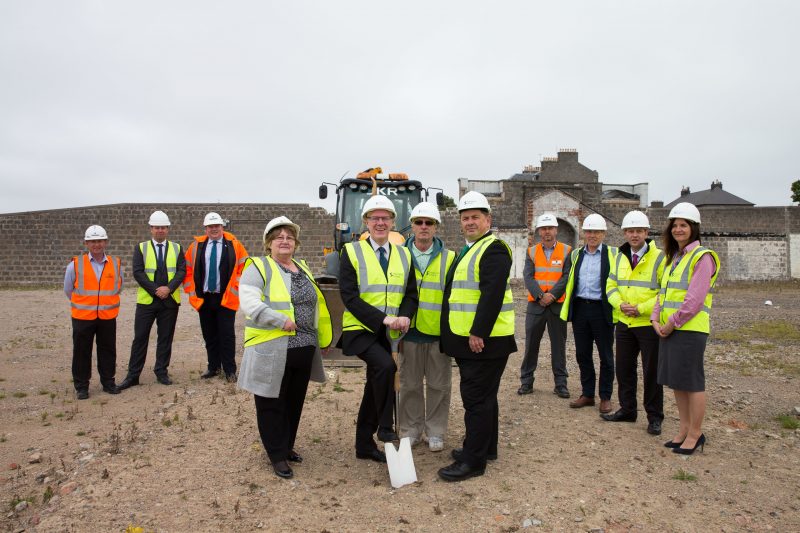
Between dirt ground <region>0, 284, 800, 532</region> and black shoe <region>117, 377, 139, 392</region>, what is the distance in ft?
0.39

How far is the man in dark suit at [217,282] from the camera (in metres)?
6.64

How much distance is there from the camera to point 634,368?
5.19 metres

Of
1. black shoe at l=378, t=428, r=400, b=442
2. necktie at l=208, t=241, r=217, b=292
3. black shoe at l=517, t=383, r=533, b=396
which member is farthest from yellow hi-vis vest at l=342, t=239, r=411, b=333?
necktie at l=208, t=241, r=217, b=292

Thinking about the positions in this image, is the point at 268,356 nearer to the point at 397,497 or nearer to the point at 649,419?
the point at 397,497

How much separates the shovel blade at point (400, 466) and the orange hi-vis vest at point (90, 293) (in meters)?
3.76

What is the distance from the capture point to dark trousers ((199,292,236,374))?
6684 millimetres

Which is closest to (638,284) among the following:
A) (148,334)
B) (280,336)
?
(280,336)

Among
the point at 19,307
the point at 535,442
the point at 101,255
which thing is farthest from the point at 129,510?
the point at 19,307

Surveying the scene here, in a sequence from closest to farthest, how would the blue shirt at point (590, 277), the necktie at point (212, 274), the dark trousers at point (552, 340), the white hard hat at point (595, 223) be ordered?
the blue shirt at point (590, 277), the white hard hat at point (595, 223), the dark trousers at point (552, 340), the necktie at point (212, 274)

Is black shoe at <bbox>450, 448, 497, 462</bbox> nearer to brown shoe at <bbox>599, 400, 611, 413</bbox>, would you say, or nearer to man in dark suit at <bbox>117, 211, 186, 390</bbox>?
brown shoe at <bbox>599, 400, 611, 413</bbox>

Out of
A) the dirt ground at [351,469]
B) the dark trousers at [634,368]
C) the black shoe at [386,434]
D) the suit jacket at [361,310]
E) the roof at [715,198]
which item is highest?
the roof at [715,198]

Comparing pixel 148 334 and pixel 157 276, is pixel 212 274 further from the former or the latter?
pixel 148 334

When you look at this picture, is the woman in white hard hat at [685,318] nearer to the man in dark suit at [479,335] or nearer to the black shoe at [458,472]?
the man in dark suit at [479,335]

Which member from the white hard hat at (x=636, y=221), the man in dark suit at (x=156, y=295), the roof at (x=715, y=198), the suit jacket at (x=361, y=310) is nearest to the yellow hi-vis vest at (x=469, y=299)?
the suit jacket at (x=361, y=310)
